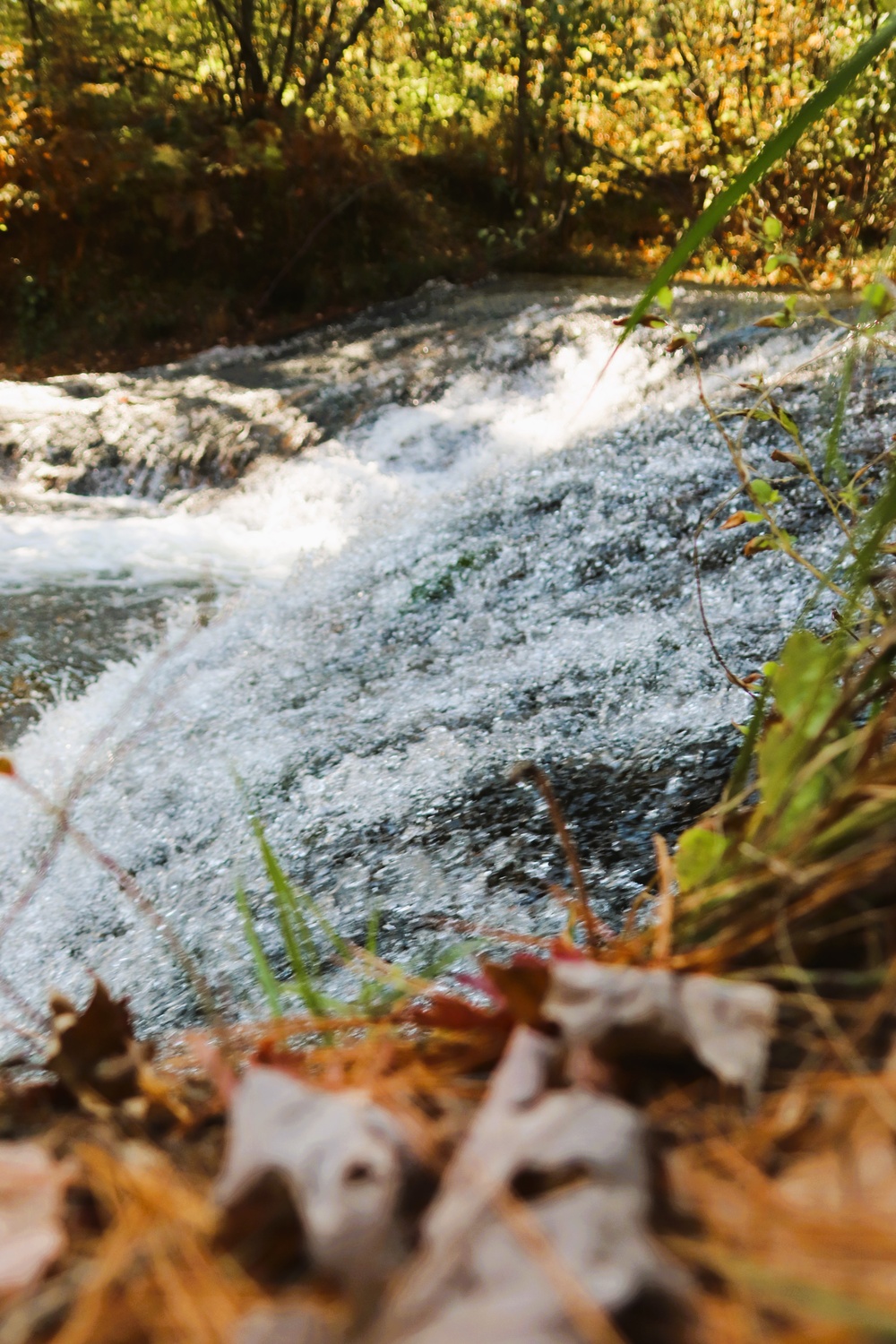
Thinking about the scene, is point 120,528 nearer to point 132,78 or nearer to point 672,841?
point 672,841

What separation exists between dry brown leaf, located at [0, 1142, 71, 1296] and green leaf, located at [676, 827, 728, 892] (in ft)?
1.89

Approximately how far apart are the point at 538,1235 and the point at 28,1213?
346 millimetres

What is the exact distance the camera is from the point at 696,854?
878mm

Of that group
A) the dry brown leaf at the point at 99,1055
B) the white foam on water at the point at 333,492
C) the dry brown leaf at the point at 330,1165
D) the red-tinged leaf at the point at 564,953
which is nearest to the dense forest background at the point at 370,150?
the white foam on water at the point at 333,492

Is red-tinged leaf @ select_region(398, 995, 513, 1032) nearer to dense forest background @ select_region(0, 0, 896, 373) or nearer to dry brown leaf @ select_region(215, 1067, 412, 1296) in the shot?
dry brown leaf @ select_region(215, 1067, 412, 1296)

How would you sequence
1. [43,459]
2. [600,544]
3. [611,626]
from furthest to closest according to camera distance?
[43,459]
[600,544]
[611,626]

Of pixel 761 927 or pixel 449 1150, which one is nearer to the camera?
pixel 449 1150

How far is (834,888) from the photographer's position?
702 millimetres

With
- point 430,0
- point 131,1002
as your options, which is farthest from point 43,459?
point 430,0

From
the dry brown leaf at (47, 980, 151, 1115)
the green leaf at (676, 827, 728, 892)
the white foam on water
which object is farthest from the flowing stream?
the green leaf at (676, 827, 728, 892)

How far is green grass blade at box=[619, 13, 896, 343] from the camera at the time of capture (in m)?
0.59

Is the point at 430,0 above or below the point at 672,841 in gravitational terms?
above

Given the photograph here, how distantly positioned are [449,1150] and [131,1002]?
1383 mm

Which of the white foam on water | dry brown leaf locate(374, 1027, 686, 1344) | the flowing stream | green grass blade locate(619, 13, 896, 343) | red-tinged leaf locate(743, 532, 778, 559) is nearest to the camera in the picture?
dry brown leaf locate(374, 1027, 686, 1344)
